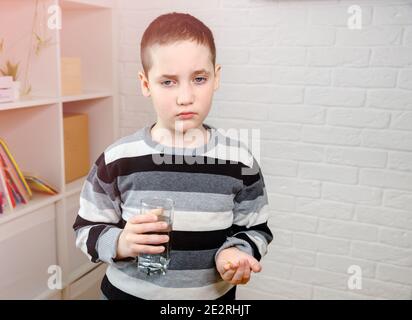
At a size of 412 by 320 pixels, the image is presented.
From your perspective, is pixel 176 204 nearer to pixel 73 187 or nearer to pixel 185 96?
pixel 185 96

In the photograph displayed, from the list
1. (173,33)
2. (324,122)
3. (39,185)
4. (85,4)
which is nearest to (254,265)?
(173,33)

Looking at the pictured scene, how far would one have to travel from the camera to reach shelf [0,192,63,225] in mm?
1547

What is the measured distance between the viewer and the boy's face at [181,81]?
1.01 meters

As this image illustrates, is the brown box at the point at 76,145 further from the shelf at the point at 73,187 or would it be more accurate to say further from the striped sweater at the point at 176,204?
the striped sweater at the point at 176,204

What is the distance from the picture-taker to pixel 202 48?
103cm

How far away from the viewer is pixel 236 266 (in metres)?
0.99

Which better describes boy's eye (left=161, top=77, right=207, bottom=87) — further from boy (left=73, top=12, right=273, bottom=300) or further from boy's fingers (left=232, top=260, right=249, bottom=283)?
boy's fingers (left=232, top=260, right=249, bottom=283)

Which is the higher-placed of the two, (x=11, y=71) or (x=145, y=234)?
(x=11, y=71)

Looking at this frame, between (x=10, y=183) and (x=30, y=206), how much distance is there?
11 cm

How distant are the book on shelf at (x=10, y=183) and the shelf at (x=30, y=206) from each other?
0.02 m

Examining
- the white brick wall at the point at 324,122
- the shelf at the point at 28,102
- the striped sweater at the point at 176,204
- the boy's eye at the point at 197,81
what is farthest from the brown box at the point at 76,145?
the boy's eye at the point at 197,81
